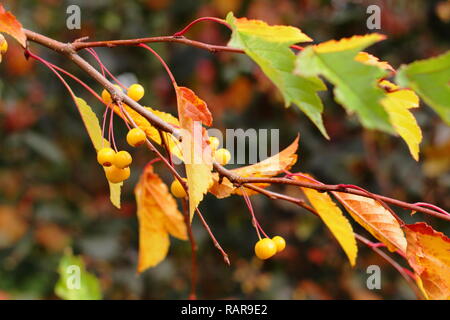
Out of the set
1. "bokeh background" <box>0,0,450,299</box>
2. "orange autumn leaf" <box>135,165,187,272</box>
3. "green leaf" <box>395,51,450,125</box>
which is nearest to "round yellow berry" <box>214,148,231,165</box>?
"orange autumn leaf" <box>135,165,187,272</box>

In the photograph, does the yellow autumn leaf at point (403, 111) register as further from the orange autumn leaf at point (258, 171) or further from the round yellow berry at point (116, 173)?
the round yellow berry at point (116, 173)

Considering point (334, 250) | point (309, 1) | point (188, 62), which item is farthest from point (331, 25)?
point (334, 250)

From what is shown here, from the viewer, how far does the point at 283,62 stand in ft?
1.28

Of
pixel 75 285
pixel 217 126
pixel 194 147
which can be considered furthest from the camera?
pixel 217 126

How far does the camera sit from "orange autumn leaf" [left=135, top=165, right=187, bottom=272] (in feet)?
2.16

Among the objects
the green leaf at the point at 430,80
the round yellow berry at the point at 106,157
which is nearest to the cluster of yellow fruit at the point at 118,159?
the round yellow berry at the point at 106,157

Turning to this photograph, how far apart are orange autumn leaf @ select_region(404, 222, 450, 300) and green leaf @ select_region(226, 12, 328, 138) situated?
0.17 metres

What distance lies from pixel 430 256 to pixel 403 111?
0.14 meters

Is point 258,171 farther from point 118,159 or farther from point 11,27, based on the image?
point 11,27

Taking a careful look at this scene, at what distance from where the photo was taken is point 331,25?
1655 millimetres

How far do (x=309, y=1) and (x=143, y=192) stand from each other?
130 centimetres

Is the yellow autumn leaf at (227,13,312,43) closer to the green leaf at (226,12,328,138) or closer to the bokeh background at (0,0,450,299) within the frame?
the green leaf at (226,12,328,138)

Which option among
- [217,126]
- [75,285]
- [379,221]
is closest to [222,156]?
[379,221]
